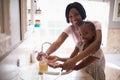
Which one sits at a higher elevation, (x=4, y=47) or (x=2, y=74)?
(x=4, y=47)

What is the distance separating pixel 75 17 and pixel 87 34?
0.18m

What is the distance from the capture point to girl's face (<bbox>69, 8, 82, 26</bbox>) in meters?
1.47

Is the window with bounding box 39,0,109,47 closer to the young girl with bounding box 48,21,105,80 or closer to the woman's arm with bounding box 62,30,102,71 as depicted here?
the young girl with bounding box 48,21,105,80

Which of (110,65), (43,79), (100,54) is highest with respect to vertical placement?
(100,54)

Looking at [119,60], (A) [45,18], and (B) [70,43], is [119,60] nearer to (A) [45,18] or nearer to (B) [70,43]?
(B) [70,43]

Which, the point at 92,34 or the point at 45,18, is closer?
the point at 92,34

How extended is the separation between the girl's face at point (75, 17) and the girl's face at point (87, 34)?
6 centimetres

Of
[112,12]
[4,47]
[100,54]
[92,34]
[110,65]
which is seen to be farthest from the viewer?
[112,12]

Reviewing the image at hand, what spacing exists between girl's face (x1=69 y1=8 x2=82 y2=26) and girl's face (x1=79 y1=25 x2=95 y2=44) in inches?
2.5

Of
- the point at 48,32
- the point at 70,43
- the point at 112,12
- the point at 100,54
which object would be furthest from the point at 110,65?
the point at 100,54

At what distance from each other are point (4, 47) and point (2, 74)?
15 cm

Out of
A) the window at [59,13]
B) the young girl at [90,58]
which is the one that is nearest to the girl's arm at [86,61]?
the young girl at [90,58]

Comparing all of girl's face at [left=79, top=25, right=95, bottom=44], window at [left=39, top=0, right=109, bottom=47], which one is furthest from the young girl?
window at [left=39, top=0, right=109, bottom=47]

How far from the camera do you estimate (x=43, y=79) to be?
1535 mm
